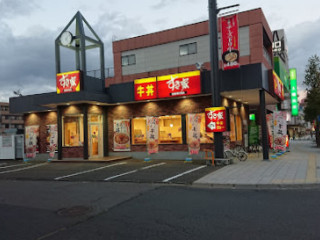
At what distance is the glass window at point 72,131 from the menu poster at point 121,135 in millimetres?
2294

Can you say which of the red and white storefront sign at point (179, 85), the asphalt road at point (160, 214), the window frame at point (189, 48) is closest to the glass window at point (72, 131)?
the red and white storefront sign at point (179, 85)

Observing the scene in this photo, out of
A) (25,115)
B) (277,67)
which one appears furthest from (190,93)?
(277,67)

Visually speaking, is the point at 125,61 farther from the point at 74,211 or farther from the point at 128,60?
the point at 74,211

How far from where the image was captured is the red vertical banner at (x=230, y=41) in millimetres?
14797

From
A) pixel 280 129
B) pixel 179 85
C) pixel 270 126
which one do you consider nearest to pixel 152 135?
pixel 179 85

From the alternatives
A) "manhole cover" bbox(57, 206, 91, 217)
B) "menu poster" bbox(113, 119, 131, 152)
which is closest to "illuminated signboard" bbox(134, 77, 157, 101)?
"menu poster" bbox(113, 119, 131, 152)

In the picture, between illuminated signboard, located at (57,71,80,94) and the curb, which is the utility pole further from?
illuminated signboard, located at (57,71,80,94)

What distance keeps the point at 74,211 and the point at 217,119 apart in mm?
9291

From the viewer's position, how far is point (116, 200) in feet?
26.1

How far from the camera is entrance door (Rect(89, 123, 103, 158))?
63.0ft

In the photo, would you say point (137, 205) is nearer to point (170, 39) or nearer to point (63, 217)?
point (63, 217)

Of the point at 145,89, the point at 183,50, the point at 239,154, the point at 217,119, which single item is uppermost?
the point at 183,50

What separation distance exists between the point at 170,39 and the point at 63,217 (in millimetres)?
24175

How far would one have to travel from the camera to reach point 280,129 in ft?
57.3
